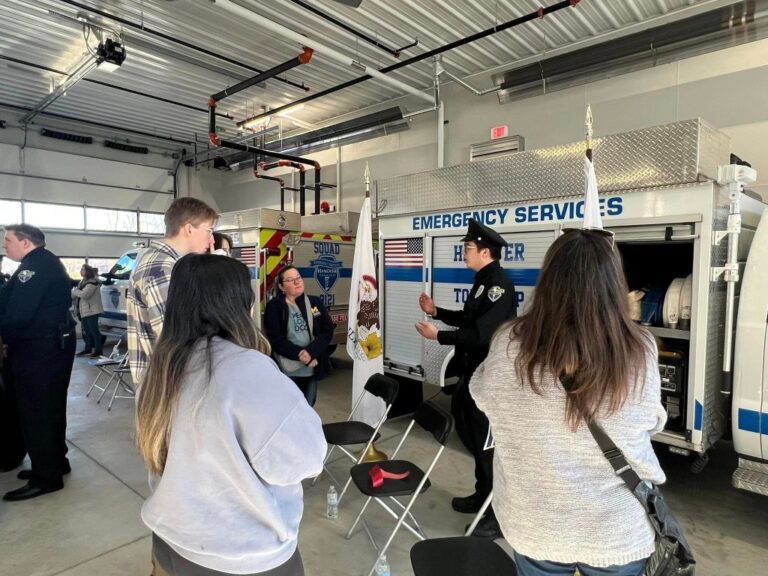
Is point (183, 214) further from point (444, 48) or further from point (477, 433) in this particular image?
point (444, 48)

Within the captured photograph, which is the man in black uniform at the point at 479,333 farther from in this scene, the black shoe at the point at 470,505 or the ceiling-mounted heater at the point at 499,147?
the ceiling-mounted heater at the point at 499,147

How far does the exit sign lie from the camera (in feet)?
20.7

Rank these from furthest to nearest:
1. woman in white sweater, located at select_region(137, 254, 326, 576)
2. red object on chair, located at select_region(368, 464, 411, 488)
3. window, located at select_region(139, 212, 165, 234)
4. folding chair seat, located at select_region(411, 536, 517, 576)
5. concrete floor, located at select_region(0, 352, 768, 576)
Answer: window, located at select_region(139, 212, 165, 234), concrete floor, located at select_region(0, 352, 768, 576), red object on chair, located at select_region(368, 464, 411, 488), folding chair seat, located at select_region(411, 536, 517, 576), woman in white sweater, located at select_region(137, 254, 326, 576)

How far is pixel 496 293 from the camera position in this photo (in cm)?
277

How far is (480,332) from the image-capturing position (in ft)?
8.91

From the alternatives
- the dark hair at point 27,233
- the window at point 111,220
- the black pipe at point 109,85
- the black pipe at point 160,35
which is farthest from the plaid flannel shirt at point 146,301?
the window at point 111,220

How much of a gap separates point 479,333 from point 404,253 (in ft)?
6.33

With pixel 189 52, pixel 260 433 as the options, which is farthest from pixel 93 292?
pixel 260 433

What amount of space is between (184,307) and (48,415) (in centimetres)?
283

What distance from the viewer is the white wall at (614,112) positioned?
4559 mm

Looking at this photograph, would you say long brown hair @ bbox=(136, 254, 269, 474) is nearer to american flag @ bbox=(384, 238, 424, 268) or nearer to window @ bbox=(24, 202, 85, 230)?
american flag @ bbox=(384, 238, 424, 268)

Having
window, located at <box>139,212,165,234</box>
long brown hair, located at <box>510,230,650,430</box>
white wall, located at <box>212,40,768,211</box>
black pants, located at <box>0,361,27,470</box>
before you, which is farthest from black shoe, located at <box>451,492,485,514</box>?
window, located at <box>139,212,165,234</box>

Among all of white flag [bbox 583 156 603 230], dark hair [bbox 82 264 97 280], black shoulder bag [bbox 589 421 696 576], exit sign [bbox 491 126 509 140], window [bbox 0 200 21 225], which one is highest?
exit sign [bbox 491 126 509 140]

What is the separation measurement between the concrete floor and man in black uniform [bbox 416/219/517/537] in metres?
0.25
